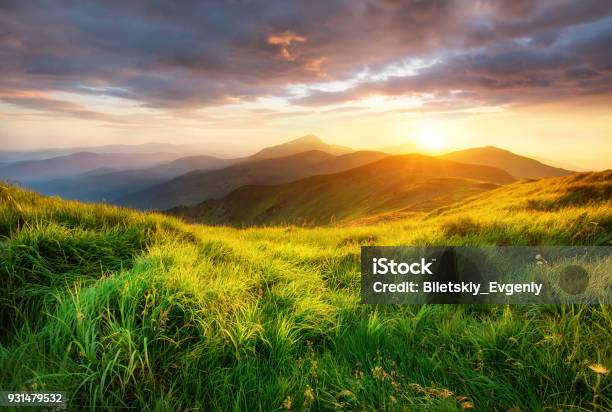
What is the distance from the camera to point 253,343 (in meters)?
4.04

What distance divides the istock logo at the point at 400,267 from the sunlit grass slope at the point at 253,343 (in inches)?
47.4

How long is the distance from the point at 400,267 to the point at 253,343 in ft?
11.5

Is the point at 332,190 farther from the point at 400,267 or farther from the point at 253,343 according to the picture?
the point at 253,343

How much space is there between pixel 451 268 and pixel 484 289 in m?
0.78

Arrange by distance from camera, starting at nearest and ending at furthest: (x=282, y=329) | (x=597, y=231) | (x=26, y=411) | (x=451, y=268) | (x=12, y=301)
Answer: (x=26, y=411), (x=282, y=329), (x=12, y=301), (x=451, y=268), (x=597, y=231)

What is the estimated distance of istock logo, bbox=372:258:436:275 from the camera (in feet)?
20.9

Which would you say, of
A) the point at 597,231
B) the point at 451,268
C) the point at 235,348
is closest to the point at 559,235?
the point at 597,231

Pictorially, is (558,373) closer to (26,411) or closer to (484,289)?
(484,289)

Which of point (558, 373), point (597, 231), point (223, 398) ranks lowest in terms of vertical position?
point (223, 398)

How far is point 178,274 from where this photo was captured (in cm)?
452
